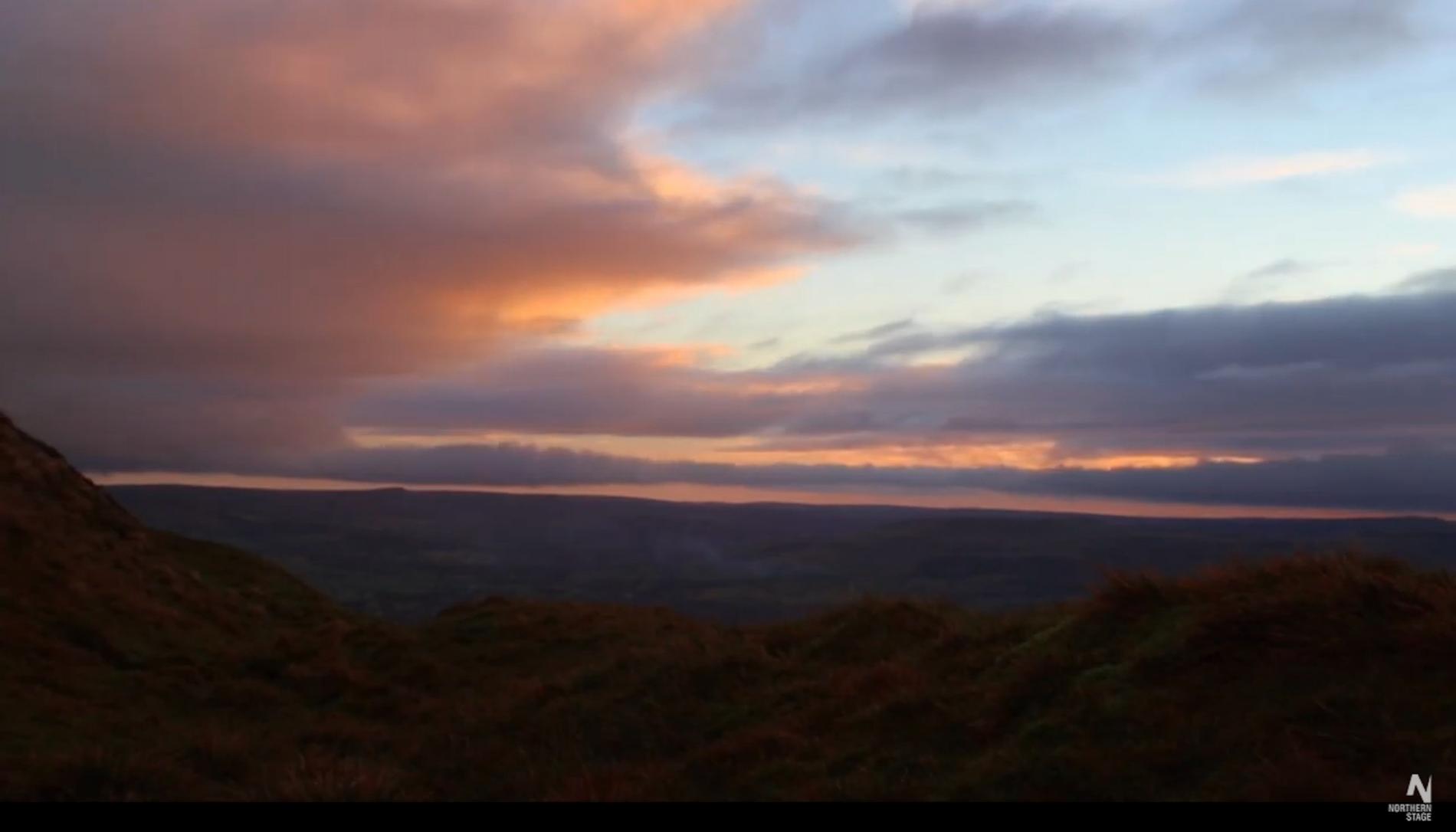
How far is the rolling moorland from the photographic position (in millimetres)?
9305

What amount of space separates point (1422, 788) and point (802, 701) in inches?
305

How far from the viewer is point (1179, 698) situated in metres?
10.2

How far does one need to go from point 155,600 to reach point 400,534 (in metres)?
152

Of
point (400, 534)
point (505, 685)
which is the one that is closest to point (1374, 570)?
point (505, 685)

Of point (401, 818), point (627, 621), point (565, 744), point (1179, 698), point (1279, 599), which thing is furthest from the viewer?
point (627, 621)

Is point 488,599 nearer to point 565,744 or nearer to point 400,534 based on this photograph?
point 565,744

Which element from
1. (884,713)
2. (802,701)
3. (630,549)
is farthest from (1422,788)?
(630,549)

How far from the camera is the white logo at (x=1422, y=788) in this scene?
7.61 metres

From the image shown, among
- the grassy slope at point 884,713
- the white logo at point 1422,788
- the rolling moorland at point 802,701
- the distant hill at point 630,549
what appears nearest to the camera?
the white logo at point 1422,788

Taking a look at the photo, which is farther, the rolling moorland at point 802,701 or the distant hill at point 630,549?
the distant hill at point 630,549

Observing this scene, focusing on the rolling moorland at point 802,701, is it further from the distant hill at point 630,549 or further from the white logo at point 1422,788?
the distant hill at point 630,549

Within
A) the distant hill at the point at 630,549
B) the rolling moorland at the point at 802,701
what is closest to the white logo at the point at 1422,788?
the rolling moorland at the point at 802,701

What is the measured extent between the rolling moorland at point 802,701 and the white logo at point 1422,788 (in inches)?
2.8

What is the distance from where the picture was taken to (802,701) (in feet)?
47.2
